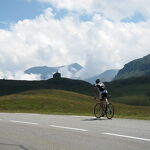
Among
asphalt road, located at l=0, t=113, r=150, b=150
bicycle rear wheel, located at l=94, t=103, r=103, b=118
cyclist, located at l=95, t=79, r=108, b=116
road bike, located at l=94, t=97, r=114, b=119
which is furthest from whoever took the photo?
bicycle rear wheel, located at l=94, t=103, r=103, b=118

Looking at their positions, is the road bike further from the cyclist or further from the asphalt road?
the asphalt road

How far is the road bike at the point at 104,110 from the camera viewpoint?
2342cm

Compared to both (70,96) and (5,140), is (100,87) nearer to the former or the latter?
(5,140)

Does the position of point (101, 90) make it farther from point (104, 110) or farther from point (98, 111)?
point (98, 111)

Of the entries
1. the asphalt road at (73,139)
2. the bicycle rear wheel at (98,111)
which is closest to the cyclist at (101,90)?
the bicycle rear wheel at (98,111)

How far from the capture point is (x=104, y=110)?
23734 millimetres

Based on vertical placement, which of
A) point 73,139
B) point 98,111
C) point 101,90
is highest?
point 101,90

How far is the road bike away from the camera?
23.4 m

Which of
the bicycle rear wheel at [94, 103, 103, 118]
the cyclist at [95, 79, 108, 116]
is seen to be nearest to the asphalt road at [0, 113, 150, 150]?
the cyclist at [95, 79, 108, 116]

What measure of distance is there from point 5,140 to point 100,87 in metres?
10.3

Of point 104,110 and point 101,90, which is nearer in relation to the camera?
point 101,90

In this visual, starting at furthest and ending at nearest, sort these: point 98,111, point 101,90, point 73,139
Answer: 1. point 98,111
2. point 101,90
3. point 73,139

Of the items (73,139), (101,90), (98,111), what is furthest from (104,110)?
(73,139)

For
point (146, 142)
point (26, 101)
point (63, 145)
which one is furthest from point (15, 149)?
point (26, 101)
